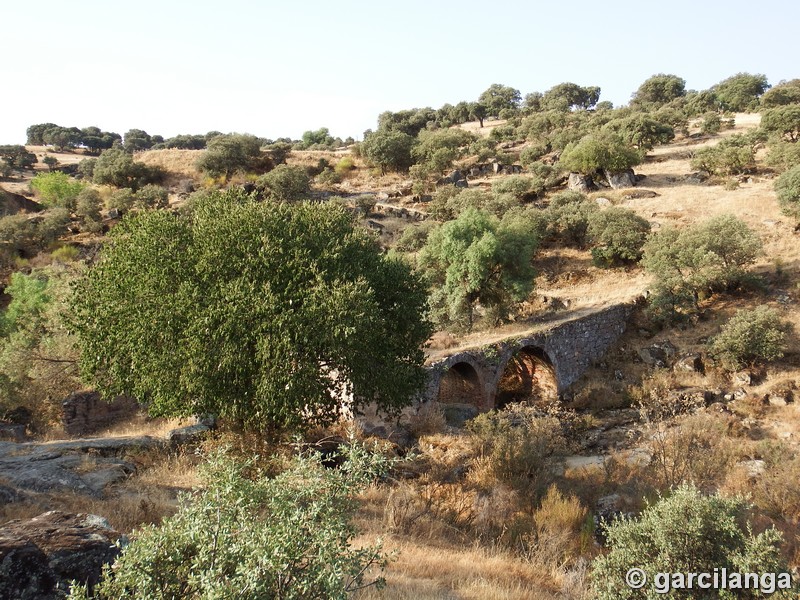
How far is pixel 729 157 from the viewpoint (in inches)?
1572

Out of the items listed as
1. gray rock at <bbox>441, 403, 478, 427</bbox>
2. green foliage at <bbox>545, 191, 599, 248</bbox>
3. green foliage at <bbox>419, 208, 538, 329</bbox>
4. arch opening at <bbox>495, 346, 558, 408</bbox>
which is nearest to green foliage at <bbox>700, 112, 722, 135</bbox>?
green foliage at <bbox>545, 191, 599, 248</bbox>

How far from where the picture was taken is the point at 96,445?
12500mm

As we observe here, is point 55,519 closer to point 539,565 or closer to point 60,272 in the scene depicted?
point 539,565

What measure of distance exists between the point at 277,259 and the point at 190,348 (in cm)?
267

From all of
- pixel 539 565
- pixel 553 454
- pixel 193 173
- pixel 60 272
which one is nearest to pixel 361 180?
pixel 193 173

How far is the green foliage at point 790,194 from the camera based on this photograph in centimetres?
2853

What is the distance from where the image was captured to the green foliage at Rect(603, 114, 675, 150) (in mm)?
49594

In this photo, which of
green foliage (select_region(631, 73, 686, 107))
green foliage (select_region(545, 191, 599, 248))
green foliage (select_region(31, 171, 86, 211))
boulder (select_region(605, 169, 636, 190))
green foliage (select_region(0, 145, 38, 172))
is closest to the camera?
green foliage (select_region(545, 191, 599, 248))

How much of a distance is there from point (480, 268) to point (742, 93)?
6538 centimetres

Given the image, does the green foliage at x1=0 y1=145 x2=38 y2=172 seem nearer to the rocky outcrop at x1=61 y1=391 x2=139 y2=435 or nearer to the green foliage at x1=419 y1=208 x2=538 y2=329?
the rocky outcrop at x1=61 y1=391 x2=139 y2=435

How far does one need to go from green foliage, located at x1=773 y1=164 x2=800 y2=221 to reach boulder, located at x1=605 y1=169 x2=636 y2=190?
12367mm

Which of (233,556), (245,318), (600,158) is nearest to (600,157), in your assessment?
(600,158)

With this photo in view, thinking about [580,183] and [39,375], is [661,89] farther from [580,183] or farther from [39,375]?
[39,375]

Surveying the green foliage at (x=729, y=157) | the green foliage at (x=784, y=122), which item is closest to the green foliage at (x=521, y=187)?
the green foliage at (x=729, y=157)
